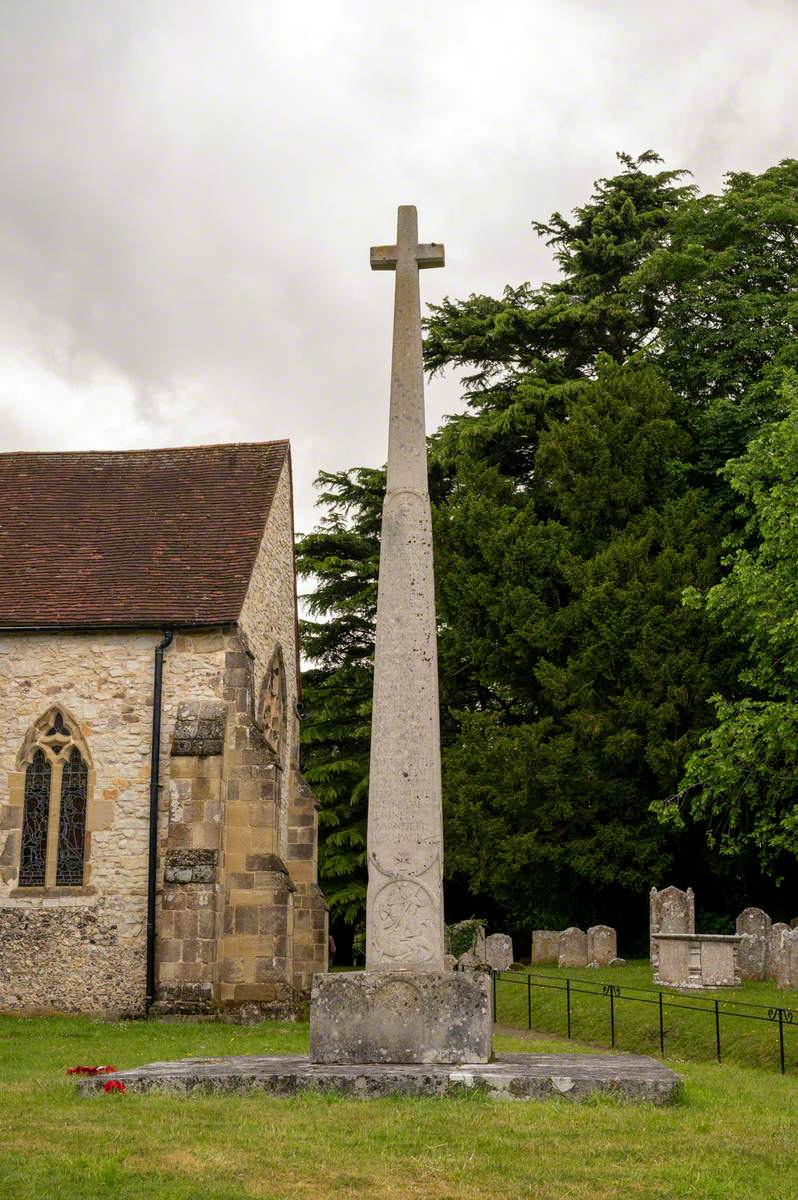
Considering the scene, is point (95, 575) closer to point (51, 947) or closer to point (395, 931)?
point (51, 947)

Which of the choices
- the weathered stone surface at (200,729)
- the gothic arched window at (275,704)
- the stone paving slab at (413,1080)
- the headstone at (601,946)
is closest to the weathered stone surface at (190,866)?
the weathered stone surface at (200,729)

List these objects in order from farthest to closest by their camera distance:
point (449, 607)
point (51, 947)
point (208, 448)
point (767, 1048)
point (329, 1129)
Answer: point (449, 607) < point (208, 448) < point (51, 947) < point (767, 1048) < point (329, 1129)

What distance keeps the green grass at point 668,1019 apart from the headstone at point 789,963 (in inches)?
8.8

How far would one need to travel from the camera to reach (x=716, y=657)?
2852 centimetres

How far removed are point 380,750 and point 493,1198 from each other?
363 cm

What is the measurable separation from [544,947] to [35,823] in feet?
40.1

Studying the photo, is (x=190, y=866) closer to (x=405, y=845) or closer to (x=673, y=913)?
(x=673, y=913)

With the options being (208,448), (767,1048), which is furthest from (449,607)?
(767,1048)

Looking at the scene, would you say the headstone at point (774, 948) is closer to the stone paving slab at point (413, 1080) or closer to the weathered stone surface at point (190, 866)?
the weathered stone surface at point (190, 866)

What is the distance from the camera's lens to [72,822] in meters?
19.6

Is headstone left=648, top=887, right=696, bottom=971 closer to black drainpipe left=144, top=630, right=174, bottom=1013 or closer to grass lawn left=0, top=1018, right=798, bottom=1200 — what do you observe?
black drainpipe left=144, top=630, right=174, bottom=1013

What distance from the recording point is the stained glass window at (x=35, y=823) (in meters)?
19.5

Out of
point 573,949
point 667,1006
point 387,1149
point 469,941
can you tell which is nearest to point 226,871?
point 667,1006

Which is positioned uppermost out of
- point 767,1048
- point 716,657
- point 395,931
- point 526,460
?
point 526,460
